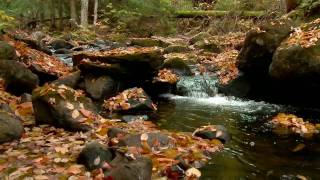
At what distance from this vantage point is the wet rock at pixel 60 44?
20266mm

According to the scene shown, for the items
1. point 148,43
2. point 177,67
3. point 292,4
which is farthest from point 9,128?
point 148,43

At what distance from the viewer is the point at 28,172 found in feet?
18.3

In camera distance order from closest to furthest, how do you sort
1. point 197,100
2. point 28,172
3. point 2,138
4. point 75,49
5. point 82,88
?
1. point 28,172
2. point 2,138
3. point 82,88
4. point 197,100
5. point 75,49

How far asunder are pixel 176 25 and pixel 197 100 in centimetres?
1669

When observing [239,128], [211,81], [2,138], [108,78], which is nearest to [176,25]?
[211,81]

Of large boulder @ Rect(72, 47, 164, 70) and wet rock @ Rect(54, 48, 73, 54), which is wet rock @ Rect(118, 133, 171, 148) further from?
wet rock @ Rect(54, 48, 73, 54)

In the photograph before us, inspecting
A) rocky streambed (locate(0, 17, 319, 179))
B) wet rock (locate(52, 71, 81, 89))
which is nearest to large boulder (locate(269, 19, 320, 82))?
rocky streambed (locate(0, 17, 319, 179))

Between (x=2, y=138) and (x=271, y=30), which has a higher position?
(x=271, y=30)

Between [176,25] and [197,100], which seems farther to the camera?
[176,25]

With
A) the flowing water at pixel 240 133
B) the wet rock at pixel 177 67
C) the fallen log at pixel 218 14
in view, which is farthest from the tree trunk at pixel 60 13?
the flowing water at pixel 240 133

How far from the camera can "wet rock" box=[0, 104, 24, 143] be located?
6.62 meters

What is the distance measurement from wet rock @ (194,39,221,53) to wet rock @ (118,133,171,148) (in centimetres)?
1276

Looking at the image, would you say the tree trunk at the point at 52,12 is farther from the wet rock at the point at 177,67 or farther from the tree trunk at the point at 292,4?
the tree trunk at the point at 292,4

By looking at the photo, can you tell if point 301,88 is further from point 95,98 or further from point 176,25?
point 176,25
